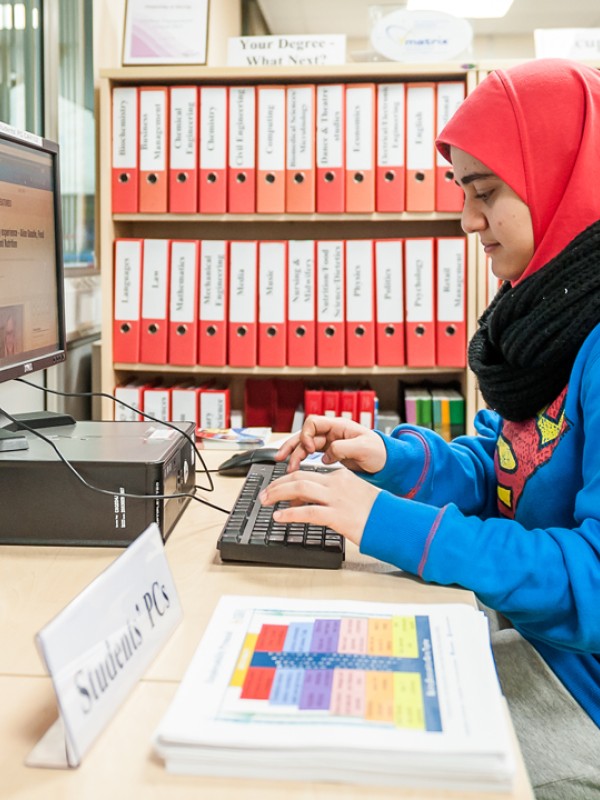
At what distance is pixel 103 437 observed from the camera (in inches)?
43.7

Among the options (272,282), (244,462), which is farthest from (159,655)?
(272,282)

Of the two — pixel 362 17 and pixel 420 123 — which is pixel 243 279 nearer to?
pixel 420 123

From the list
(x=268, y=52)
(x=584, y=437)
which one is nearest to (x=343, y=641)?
(x=584, y=437)

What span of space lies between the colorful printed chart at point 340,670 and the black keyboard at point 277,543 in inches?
6.9

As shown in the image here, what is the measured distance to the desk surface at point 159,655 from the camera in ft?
1.68

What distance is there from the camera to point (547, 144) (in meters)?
1.00

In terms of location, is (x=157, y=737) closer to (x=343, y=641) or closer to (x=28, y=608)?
(x=343, y=641)

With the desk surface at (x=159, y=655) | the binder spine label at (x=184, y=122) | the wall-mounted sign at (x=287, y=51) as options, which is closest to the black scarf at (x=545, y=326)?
the desk surface at (x=159, y=655)

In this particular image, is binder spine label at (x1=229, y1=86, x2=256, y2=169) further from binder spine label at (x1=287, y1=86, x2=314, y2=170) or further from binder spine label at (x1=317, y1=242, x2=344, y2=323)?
binder spine label at (x1=317, y1=242, x2=344, y2=323)

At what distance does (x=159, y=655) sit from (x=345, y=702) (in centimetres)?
19

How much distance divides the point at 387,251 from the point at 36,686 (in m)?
1.76

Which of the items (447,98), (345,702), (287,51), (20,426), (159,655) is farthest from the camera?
(287,51)

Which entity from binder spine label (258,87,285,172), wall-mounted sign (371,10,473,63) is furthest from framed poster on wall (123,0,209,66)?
wall-mounted sign (371,10,473,63)

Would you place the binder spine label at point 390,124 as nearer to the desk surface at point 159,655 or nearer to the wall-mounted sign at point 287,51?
the wall-mounted sign at point 287,51
